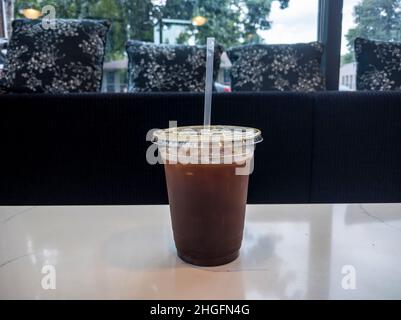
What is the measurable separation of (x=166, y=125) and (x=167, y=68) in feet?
2.04

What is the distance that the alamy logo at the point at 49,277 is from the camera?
40 centimetres

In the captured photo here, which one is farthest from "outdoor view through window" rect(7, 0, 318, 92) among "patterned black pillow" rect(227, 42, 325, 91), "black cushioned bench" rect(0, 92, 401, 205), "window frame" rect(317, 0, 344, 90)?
"black cushioned bench" rect(0, 92, 401, 205)

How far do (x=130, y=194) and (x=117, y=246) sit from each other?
2.87ft

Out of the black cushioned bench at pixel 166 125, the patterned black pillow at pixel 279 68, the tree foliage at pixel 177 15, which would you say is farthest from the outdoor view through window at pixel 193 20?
the black cushioned bench at pixel 166 125

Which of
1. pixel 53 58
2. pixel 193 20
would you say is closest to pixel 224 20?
pixel 193 20

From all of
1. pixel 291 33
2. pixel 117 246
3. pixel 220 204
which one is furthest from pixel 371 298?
pixel 291 33

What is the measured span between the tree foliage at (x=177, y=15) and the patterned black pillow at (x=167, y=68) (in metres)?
0.64

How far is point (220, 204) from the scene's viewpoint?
1.53 ft

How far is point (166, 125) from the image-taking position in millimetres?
1337

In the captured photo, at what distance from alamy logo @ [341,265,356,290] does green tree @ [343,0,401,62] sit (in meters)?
2.30

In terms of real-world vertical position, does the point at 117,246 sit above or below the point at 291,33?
below

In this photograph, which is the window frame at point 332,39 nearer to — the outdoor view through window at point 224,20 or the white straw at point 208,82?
the outdoor view through window at point 224,20

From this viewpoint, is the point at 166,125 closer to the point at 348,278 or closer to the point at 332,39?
the point at 348,278

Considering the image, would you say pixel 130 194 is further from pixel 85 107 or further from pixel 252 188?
pixel 252 188
